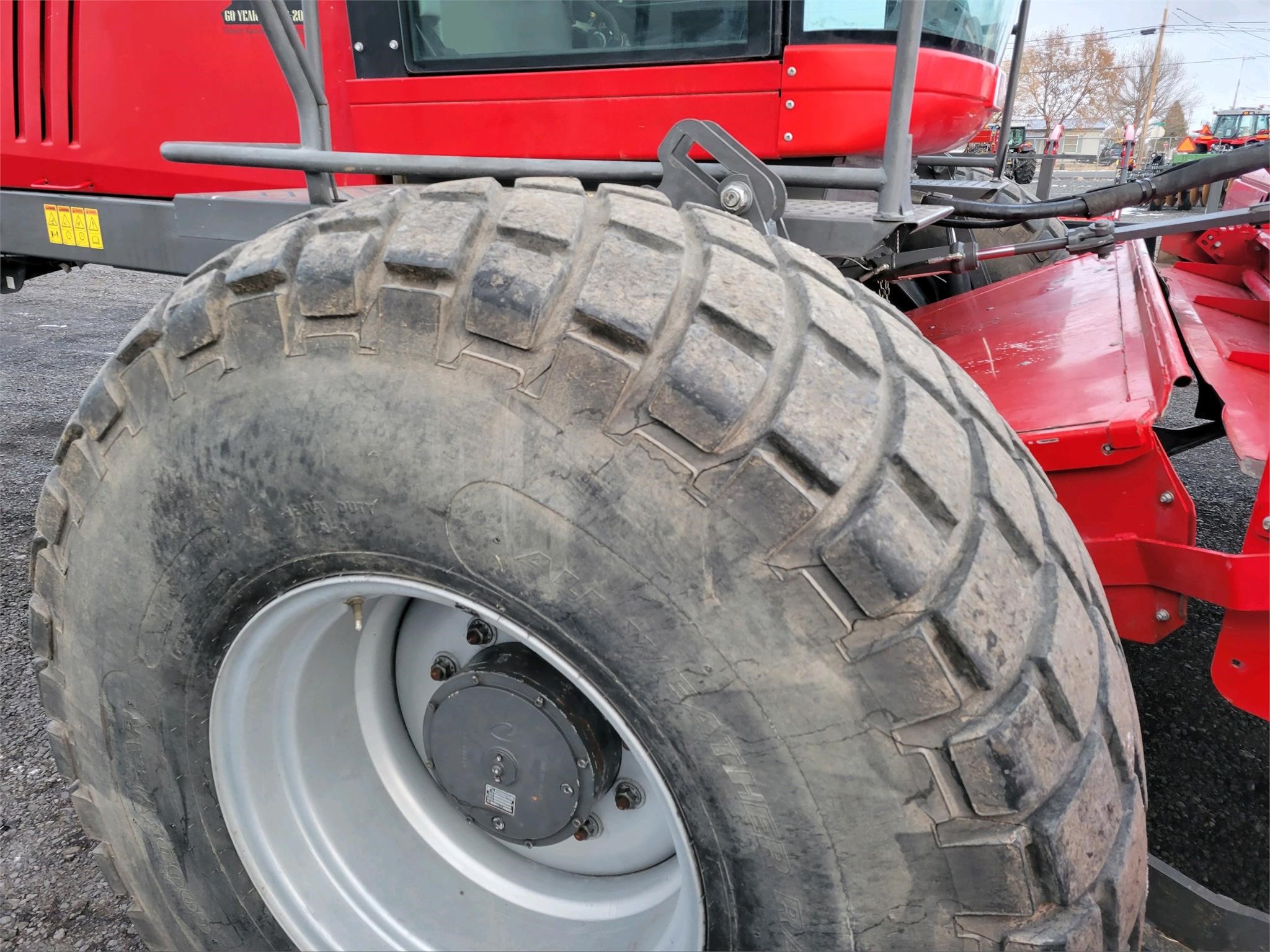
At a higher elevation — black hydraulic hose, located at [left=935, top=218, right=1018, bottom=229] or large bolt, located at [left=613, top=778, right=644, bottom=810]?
black hydraulic hose, located at [left=935, top=218, right=1018, bottom=229]

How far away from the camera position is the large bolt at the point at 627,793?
1.38 metres

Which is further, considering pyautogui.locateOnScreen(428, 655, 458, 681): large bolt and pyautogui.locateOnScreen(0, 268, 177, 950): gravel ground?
pyautogui.locateOnScreen(0, 268, 177, 950): gravel ground

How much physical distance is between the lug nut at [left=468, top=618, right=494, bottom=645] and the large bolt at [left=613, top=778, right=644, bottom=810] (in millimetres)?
304

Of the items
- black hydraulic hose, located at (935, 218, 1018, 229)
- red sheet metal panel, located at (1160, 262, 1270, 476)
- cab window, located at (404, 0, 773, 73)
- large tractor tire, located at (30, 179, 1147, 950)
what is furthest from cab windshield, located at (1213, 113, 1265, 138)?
large tractor tire, located at (30, 179, 1147, 950)

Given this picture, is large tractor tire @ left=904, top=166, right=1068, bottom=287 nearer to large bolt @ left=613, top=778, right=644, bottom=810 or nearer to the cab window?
the cab window

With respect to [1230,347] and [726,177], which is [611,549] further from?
[1230,347]

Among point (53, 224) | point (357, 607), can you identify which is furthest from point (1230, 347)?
point (53, 224)

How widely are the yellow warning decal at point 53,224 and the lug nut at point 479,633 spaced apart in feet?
7.51

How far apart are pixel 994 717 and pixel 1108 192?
94.0 inches

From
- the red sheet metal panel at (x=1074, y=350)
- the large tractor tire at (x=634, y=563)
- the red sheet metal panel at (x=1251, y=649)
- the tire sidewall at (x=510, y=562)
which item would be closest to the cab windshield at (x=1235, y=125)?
the red sheet metal panel at (x=1074, y=350)

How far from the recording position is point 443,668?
4.82 feet

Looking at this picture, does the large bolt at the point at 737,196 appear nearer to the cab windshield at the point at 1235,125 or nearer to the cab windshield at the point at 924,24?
the cab windshield at the point at 924,24

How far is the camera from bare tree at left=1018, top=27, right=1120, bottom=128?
37.6 meters

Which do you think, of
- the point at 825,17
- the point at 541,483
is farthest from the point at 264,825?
the point at 825,17
